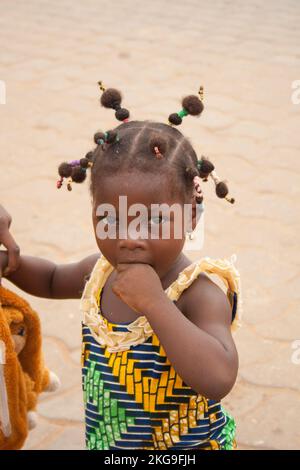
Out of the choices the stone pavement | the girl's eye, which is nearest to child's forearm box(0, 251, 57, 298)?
the girl's eye

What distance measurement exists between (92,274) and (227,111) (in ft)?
11.3

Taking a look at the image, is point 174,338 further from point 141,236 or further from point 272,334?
point 272,334

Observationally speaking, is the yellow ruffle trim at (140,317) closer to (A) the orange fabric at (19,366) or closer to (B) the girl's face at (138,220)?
(B) the girl's face at (138,220)

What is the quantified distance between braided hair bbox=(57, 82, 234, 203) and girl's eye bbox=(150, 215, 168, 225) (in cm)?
6

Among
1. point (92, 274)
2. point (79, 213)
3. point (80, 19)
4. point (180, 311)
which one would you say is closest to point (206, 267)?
point (180, 311)

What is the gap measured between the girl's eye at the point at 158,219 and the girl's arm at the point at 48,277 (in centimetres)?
44

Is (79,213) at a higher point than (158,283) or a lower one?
lower

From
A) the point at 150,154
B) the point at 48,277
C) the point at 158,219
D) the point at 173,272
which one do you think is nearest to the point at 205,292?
the point at 173,272

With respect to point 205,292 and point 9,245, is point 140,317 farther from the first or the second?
point 9,245

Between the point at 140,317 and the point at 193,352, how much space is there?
0.80ft

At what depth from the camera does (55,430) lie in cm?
256

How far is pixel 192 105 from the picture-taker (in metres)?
1.74

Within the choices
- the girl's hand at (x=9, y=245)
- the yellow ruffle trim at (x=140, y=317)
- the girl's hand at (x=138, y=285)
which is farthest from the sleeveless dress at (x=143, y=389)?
the girl's hand at (x=9, y=245)

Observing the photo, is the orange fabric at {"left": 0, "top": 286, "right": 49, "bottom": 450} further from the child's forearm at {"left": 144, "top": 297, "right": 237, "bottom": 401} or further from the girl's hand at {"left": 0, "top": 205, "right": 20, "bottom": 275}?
the child's forearm at {"left": 144, "top": 297, "right": 237, "bottom": 401}
